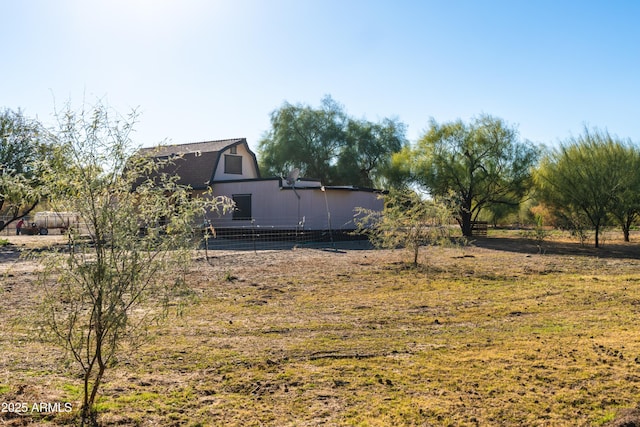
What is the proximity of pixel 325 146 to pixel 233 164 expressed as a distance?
548 inches

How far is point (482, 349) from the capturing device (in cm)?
579

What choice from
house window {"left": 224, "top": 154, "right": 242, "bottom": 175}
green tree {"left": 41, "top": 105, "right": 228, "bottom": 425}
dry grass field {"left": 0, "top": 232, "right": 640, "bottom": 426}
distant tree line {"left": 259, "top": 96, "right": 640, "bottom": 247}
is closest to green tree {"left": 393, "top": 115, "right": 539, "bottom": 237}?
distant tree line {"left": 259, "top": 96, "right": 640, "bottom": 247}

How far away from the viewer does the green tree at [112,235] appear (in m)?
3.82

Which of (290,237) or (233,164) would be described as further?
(233,164)

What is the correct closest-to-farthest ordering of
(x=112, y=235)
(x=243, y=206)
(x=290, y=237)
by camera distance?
(x=112, y=235) < (x=290, y=237) < (x=243, y=206)

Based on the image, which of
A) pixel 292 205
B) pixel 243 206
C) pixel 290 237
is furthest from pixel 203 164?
pixel 290 237

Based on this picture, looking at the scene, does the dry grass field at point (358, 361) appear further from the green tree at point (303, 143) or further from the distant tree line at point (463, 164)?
the green tree at point (303, 143)

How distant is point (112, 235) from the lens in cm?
383

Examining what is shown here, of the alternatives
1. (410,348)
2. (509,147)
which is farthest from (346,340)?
(509,147)

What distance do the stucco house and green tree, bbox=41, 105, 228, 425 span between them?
755 inches

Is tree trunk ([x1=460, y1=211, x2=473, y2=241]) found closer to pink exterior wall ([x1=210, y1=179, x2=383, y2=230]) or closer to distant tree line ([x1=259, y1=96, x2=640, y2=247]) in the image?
distant tree line ([x1=259, y1=96, x2=640, y2=247])

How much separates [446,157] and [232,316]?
77.1 ft

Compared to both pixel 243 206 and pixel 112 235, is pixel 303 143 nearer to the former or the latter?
pixel 243 206

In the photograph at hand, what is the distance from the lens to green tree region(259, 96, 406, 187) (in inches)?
1593
